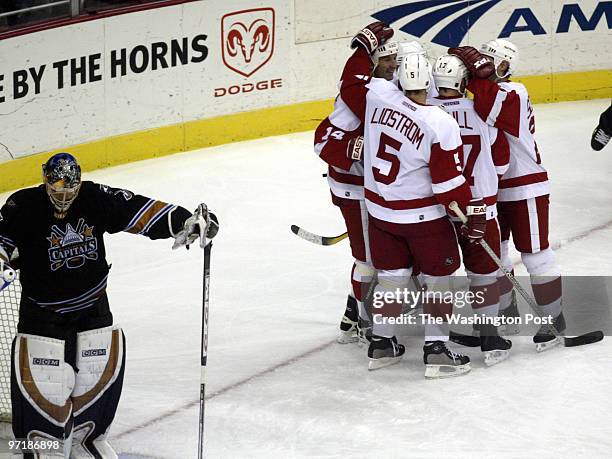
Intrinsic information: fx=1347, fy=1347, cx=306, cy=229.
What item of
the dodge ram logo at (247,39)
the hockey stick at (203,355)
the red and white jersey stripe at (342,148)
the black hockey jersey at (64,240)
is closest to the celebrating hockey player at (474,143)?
the red and white jersey stripe at (342,148)

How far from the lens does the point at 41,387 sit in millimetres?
4340

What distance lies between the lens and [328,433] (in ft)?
16.1

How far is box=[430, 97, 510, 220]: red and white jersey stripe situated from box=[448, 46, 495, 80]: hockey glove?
0.12 metres

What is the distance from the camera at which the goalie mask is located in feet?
13.9

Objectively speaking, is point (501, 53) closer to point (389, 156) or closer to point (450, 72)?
point (450, 72)

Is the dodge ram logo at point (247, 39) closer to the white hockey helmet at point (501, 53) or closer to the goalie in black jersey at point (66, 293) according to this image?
the white hockey helmet at point (501, 53)

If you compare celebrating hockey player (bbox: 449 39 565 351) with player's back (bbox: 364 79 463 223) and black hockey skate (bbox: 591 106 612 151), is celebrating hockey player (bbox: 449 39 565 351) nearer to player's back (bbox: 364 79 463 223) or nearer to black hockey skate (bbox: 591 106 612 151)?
player's back (bbox: 364 79 463 223)

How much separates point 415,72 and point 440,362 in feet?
3.84

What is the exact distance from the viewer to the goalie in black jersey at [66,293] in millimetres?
4312

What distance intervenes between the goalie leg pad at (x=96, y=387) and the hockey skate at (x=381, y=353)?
1.32 m

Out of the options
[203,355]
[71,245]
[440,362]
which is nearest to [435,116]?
[440,362]

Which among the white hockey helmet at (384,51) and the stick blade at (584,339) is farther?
the stick blade at (584,339)

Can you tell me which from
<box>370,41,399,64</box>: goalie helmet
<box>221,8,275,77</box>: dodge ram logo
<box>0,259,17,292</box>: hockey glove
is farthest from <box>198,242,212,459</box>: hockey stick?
<box>221,8,275,77</box>: dodge ram logo

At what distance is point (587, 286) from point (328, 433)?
2.00 meters
